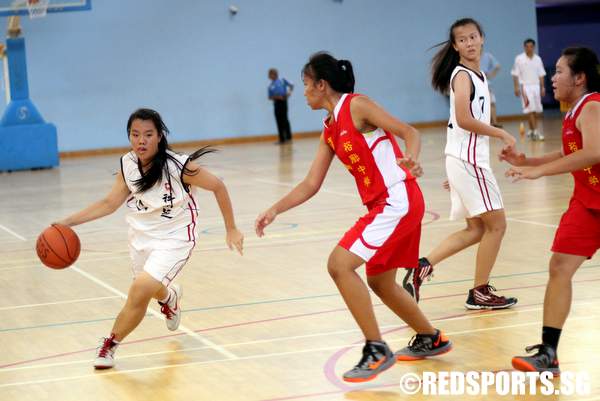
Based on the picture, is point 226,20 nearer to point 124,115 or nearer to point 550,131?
point 124,115

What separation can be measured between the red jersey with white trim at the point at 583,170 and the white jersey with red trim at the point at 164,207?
6.58 ft

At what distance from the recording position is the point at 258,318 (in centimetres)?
626

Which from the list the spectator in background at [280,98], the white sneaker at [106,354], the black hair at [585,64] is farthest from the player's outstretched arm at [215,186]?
the spectator in background at [280,98]

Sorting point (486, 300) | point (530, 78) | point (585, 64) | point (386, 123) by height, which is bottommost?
point (486, 300)

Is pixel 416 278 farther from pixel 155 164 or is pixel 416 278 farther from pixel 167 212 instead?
pixel 155 164

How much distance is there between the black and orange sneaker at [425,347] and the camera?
5.04 metres

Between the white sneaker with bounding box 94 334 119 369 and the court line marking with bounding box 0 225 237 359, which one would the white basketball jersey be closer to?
the court line marking with bounding box 0 225 237 359

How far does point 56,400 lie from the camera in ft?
15.5

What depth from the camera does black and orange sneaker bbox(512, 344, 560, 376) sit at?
4.55 meters

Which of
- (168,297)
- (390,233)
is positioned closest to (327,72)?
(390,233)

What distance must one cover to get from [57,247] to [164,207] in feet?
2.06

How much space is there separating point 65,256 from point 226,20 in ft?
65.2

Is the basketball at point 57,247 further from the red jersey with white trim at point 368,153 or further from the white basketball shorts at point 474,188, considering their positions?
the white basketball shorts at point 474,188

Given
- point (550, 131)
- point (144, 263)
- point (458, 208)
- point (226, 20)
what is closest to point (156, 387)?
point (144, 263)
